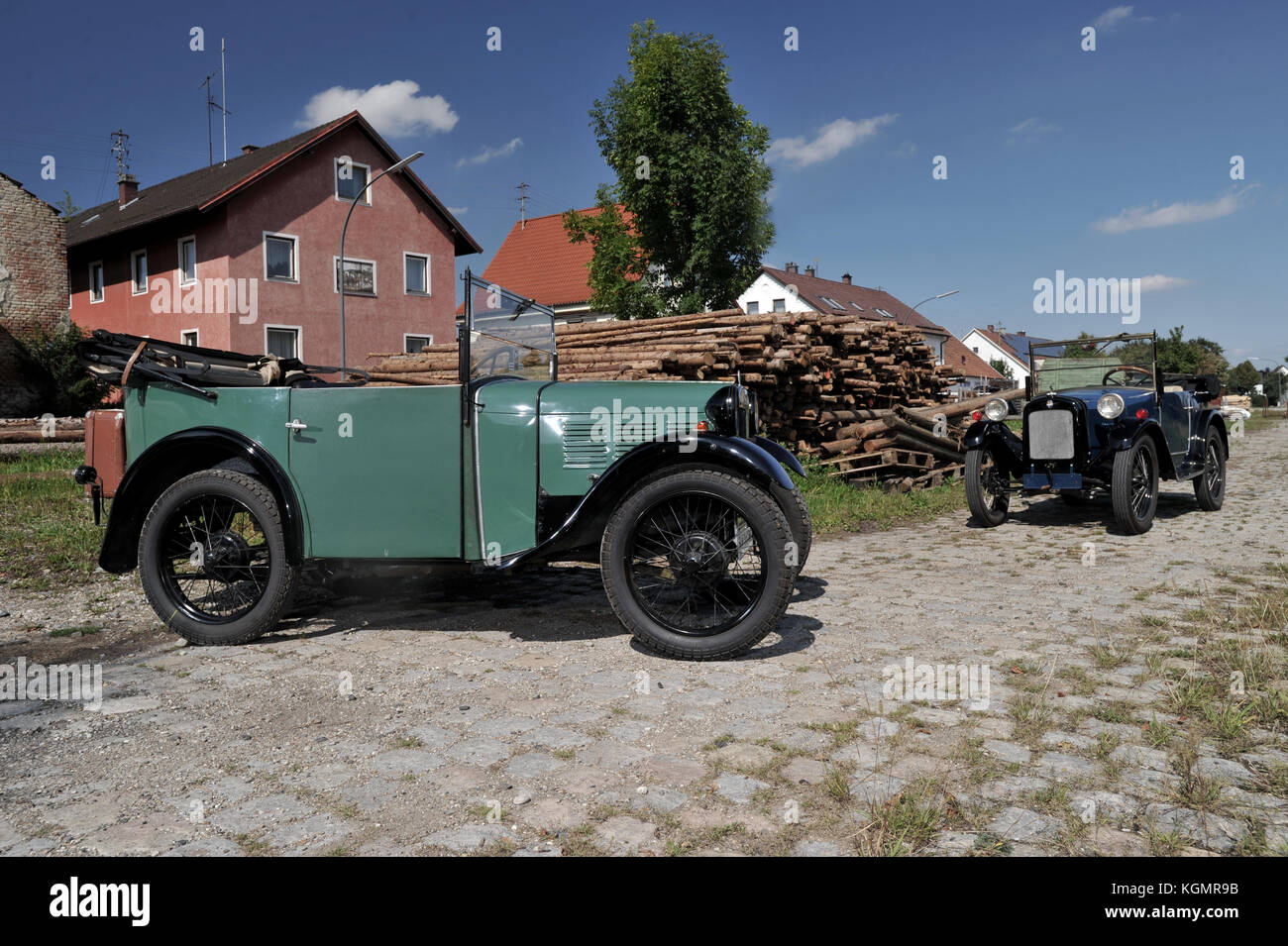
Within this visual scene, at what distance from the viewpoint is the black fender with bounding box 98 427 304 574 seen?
14.8ft

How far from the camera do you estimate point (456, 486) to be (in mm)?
4410

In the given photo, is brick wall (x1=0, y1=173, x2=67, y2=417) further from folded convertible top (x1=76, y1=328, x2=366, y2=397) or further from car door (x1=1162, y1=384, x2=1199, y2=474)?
car door (x1=1162, y1=384, x2=1199, y2=474)

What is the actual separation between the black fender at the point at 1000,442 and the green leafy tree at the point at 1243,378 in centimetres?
8616

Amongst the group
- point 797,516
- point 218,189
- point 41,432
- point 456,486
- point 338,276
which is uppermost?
point 218,189

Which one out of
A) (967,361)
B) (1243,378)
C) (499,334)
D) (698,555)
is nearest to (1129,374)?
(698,555)

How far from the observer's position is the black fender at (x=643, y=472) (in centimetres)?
409

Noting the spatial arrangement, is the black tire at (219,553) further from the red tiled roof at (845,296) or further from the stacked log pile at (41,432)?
the red tiled roof at (845,296)

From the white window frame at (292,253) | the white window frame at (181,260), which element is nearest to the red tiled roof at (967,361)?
the white window frame at (292,253)

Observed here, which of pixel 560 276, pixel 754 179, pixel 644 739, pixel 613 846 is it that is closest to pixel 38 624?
pixel 644 739

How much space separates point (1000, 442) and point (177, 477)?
7.69 m

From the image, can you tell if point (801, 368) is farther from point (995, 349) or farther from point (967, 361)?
point (995, 349)

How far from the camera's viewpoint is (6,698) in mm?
3705

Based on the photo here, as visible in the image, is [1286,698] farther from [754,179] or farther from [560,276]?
[560,276]
